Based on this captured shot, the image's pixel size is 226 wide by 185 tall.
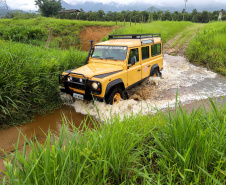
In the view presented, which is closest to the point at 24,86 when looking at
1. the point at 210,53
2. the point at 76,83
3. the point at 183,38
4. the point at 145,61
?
the point at 76,83

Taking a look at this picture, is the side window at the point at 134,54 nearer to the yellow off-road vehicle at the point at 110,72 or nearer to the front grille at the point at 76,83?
the yellow off-road vehicle at the point at 110,72

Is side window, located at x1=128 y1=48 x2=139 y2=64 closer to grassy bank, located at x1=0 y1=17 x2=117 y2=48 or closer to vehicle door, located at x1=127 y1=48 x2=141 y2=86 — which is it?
vehicle door, located at x1=127 y1=48 x2=141 y2=86

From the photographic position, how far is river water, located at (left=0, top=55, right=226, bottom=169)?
382 centimetres

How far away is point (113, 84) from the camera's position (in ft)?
14.4

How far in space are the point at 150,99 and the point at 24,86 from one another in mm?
3803

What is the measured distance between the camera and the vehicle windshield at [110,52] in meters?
5.02

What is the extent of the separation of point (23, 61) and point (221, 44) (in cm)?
1052

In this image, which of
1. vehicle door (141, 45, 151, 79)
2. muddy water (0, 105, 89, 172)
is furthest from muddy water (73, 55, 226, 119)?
vehicle door (141, 45, 151, 79)

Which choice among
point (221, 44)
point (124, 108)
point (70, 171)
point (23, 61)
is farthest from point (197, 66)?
point (70, 171)

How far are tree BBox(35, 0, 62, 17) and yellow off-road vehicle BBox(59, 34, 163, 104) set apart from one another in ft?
144

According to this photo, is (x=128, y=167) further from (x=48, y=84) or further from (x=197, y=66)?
(x=197, y=66)

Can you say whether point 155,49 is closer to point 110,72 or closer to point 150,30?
point 110,72

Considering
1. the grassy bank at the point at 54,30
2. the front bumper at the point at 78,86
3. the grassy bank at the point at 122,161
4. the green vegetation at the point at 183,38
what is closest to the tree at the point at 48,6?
the grassy bank at the point at 54,30

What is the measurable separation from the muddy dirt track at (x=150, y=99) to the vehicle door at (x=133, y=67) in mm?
626
